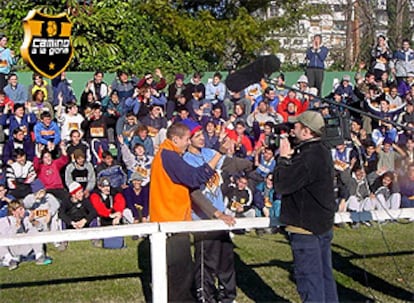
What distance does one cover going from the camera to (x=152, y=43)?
21922mm

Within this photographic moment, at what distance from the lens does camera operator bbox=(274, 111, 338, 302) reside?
6.87 metres

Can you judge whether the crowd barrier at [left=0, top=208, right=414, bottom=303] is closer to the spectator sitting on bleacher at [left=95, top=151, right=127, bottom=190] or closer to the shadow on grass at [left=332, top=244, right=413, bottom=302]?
the shadow on grass at [left=332, top=244, right=413, bottom=302]

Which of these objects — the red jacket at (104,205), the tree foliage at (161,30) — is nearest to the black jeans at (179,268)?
the red jacket at (104,205)

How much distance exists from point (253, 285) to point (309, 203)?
9.53 ft

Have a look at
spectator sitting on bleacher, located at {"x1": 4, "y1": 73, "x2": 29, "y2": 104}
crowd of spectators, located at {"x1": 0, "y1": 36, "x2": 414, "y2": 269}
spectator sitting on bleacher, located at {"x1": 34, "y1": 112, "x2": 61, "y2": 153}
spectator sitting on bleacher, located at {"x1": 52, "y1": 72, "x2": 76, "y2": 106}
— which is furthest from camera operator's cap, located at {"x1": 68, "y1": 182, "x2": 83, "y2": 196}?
spectator sitting on bleacher, located at {"x1": 52, "y1": 72, "x2": 76, "y2": 106}

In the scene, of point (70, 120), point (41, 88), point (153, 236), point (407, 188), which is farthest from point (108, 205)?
point (153, 236)

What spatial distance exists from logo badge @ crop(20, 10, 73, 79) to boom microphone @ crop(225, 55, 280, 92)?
8851mm

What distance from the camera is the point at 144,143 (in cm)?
1491

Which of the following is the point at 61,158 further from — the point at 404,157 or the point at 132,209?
the point at 404,157

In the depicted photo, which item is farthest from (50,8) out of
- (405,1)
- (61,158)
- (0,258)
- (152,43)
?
(405,1)

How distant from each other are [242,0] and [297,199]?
18.8 meters

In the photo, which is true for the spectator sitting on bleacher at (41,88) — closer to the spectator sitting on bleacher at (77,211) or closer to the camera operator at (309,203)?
the spectator sitting on bleacher at (77,211)

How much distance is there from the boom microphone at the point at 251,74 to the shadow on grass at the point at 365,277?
3306mm

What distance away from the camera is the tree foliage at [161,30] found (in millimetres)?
20453
